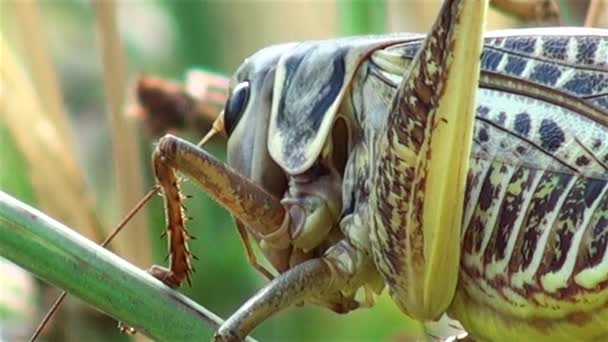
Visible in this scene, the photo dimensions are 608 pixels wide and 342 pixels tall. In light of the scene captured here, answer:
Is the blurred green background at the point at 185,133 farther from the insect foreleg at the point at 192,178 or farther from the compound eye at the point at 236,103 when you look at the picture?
the insect foreleg at the point at 192,178

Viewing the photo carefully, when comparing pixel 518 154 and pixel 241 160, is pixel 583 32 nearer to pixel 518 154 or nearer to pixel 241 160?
pixel 518 154

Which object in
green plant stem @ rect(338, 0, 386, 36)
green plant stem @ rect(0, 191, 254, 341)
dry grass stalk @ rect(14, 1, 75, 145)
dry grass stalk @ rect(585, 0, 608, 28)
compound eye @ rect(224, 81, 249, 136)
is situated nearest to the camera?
green plant stem @ rect(0, 191, 254, 341)

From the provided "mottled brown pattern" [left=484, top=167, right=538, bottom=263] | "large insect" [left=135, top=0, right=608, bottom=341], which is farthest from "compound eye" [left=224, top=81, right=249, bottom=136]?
"mottled brown pattern" [left=484, top=167, right=538, bottom=263]

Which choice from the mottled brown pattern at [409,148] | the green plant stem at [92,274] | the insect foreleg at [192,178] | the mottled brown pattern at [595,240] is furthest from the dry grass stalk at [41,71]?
the mottled brown pattern at [595,240]

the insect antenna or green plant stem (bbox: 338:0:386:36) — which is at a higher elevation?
green plant stem (bbox: 338:0:386:36)

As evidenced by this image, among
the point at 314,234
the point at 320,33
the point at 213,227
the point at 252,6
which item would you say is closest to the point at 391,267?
the point at 314,234

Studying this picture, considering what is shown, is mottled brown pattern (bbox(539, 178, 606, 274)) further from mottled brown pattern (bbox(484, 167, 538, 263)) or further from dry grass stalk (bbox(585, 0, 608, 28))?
dry grass stalk (bbox(585, 0, 608, 28))

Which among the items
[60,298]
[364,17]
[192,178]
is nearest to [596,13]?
[364,17]
